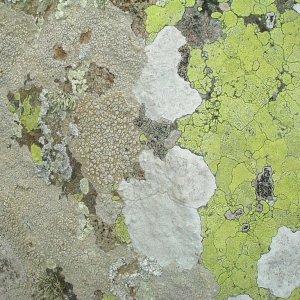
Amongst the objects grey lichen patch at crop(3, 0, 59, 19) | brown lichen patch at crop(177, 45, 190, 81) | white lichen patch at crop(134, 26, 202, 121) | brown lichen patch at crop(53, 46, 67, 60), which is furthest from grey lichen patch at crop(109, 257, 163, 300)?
grey lichen patch at crop(3, 0, 59, 19)

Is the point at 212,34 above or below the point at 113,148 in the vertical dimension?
above

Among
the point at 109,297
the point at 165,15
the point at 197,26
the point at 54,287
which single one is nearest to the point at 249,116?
the point at 197,26

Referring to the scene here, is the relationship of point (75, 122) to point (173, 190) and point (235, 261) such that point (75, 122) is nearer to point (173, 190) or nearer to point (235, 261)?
point (173, 190)

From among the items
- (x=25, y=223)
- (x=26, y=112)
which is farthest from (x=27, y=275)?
(x=26, y=112)

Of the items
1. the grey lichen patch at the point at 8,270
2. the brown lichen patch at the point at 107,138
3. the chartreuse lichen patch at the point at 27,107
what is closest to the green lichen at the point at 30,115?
the chartreuse lichen patch at the point at 27,107

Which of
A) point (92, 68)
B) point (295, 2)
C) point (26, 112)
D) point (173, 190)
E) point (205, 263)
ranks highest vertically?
point (295, 2)

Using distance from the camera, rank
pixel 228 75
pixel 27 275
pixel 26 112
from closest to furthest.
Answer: pixel 228 75 < pixel 26 112 < pixel 27 275
